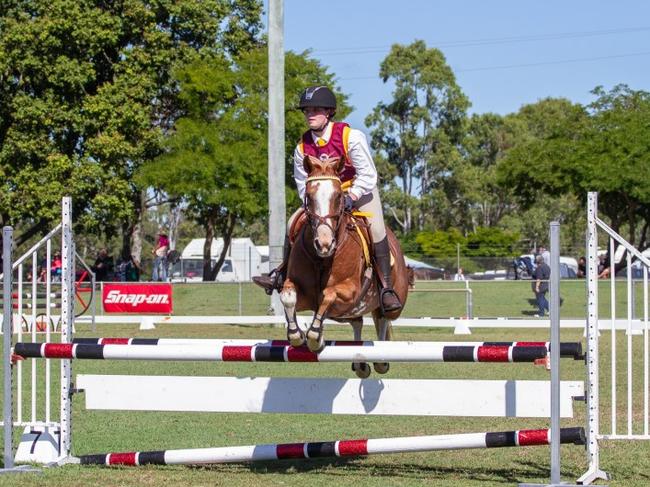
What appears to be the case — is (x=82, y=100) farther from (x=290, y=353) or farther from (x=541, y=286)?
(x=290, y=353)

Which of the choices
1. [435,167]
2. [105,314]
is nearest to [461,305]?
[105,314]

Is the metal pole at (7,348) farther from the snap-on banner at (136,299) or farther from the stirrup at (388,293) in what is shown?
the snap-on banner at (136,299)

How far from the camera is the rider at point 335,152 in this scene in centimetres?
801

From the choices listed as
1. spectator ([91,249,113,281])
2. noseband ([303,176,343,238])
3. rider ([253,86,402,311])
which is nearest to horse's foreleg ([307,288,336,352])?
noseband ([303,176,343,238])

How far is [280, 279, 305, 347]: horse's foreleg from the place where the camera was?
7.32 m

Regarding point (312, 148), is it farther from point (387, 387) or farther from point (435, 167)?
point (435, 167)

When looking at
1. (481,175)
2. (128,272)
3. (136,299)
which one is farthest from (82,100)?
(481,175)

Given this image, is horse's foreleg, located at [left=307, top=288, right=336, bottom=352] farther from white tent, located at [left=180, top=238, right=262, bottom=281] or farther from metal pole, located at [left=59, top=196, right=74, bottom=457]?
white tent, located at [left=180, top=238, right=262, bottom=281]

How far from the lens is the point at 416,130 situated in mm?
66562

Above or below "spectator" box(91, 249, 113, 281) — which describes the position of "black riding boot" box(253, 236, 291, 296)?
→ above

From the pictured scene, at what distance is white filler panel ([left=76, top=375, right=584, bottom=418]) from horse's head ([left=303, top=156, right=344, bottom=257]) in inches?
39.9

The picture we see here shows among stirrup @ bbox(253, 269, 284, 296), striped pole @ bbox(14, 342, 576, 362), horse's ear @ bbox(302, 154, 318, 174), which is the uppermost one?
horse's ear @ bbox(302, 154, 318, 174)

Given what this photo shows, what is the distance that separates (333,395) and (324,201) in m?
1.38

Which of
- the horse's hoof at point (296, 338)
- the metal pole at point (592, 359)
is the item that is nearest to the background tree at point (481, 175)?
the metal pole at point (592, 359)
